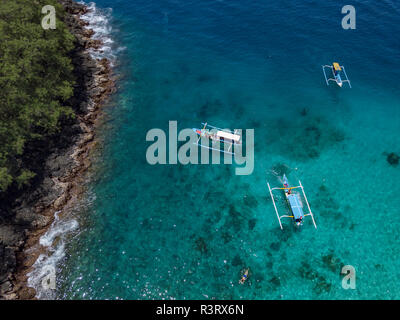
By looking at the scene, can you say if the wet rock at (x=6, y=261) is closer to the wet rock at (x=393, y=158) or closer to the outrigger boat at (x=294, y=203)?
the outrigger boat at (x=294, y=203)

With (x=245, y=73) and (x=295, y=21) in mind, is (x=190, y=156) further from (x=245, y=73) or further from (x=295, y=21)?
(x=295, y=21)

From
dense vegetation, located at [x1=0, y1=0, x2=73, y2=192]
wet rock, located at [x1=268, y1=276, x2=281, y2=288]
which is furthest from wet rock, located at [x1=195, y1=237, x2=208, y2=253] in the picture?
dense vegetation, located at [x1=0, y1=0, x2=73, y2=192]

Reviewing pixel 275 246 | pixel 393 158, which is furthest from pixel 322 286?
pixel 393 158

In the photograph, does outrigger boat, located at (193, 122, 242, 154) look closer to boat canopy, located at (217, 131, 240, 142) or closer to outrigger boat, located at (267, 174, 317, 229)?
boat canopy, located at (217, 131, 240, 142)

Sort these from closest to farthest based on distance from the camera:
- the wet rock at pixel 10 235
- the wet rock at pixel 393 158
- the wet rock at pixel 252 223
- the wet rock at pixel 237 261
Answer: the wet rock at pixel 237 261 < the wet rock at pixel 10 235 < the wet rock at pixel 252 223 < the wet rock at pixel 393 158

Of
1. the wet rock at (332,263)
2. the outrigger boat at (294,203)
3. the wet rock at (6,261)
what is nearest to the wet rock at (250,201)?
the outrigger boat at (294,203)

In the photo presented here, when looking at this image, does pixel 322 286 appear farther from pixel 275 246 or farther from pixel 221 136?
pixel 221 136
